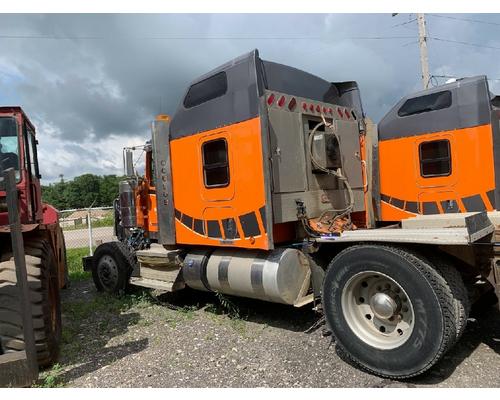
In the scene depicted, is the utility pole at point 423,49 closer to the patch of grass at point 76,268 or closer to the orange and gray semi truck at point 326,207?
the orange and gray semi truck at point 326,207

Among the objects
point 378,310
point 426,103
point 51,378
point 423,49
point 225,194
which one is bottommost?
point 51,378

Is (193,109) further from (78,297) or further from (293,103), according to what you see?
(78,297)

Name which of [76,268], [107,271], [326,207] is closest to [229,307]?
[326,207]

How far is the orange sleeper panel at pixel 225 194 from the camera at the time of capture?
4.91m

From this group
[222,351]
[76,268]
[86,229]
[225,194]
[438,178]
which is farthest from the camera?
[86,229]

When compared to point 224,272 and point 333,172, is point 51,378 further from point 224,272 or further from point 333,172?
point 333,172

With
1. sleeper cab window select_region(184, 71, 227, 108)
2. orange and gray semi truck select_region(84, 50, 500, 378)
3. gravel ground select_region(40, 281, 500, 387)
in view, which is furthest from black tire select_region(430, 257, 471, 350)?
sleeper cab window select_region(184, 71, 227, 108)

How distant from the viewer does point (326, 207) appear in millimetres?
5629

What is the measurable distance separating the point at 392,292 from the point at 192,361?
2.10 m

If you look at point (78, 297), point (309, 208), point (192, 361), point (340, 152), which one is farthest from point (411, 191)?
point (78, 297)

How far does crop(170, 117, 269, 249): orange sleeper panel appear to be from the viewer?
4.91 metres

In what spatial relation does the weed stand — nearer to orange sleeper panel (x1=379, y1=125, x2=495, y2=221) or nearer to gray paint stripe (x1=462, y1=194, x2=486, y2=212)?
orange sleeper panel (x1=379, y1=125, x2=495, y2=221)

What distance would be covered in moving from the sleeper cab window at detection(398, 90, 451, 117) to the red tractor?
598 centimetres

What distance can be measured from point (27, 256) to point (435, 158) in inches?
241
